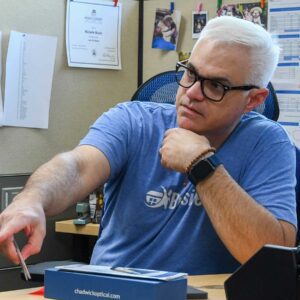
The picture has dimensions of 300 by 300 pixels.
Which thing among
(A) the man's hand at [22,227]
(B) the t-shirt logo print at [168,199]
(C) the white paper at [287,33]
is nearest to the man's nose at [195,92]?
(B) the t-shirt logo print at [168,199]

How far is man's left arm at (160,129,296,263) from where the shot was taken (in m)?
1.36

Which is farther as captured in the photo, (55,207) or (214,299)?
(55,207)

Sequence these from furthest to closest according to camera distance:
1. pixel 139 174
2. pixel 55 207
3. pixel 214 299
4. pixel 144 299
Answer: pixel 139 174
pixel 55 207
pixel 214 299
pixel 144 299

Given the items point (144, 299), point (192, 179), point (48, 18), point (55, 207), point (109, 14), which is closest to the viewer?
point (144, 299)

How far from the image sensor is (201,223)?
1479mm

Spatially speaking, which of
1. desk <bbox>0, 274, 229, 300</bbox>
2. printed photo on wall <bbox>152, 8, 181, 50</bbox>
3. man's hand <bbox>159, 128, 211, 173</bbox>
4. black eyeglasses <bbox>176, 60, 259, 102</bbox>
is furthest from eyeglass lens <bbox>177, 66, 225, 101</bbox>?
printed photo on wall <bbox>152, 8, 181, 50</bbox>

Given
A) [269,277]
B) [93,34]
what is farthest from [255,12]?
[269,277]

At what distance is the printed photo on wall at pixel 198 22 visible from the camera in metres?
2.44

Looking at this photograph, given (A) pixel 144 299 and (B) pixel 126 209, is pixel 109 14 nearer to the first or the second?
(B) pixel 126 209

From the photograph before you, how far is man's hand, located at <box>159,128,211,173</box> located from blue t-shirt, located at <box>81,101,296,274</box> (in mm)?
68

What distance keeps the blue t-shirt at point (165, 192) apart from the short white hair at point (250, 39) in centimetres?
14

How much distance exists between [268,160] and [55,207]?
519 millimetres

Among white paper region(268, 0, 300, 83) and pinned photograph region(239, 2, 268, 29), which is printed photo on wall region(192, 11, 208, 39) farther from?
white paper region(268, 0, 300, 83)

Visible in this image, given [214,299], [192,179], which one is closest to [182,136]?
[192,179]
